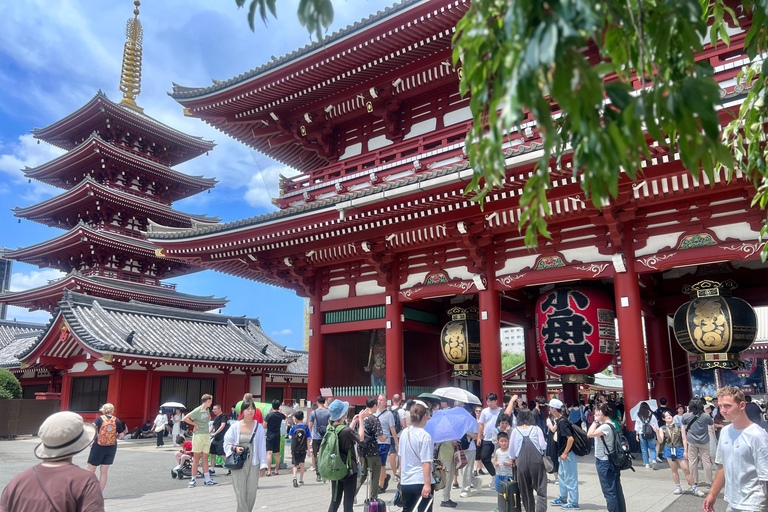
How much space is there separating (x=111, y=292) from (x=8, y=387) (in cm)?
962

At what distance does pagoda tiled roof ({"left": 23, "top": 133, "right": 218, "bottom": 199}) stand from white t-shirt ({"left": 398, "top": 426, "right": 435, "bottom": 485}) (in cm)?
3053

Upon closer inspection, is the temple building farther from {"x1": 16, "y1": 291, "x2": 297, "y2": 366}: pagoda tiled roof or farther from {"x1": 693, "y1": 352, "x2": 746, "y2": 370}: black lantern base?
{"x1": 693, "y1": 352, "x2": 746, "y2": 370}: black lantern base

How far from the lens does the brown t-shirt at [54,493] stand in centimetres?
323

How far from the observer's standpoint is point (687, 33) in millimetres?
2705

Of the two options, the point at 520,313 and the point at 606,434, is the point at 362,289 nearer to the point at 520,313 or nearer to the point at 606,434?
the point at 520,313

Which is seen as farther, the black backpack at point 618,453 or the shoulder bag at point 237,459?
the shoulder bag at point 237,459

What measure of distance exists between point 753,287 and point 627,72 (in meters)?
14.9

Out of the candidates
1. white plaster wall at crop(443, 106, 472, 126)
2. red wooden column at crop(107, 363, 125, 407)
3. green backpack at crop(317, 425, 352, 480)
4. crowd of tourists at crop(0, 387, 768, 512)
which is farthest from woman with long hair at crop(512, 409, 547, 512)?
red wooden column at crop(107, 363, 125, 407)

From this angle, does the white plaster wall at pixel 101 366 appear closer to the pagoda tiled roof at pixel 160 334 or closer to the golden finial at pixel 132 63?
the pagoda tiled roof at pixel 160 334

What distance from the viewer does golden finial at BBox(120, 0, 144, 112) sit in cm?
3672

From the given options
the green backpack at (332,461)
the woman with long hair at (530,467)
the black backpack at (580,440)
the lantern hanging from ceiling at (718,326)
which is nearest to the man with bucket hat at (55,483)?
the green backpack at (332,461)

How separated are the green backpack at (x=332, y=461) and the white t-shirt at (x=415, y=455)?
36.9 inches

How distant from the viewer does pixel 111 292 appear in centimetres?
3169

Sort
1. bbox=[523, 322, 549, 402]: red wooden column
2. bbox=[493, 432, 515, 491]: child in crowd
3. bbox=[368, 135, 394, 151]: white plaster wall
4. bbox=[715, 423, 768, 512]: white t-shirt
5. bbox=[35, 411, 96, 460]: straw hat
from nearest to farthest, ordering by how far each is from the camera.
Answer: bbox=[35, 411, 96, 460]: straw hat → bbox=[715, 423, 768, 512]: white t-shirt → bbox=[493, 432, 515, 491]: child in crowd → bbox=[368, 135, 394, 151]: white plaster wall → bbox=[523, 322, 549, 402]: red wooden column
